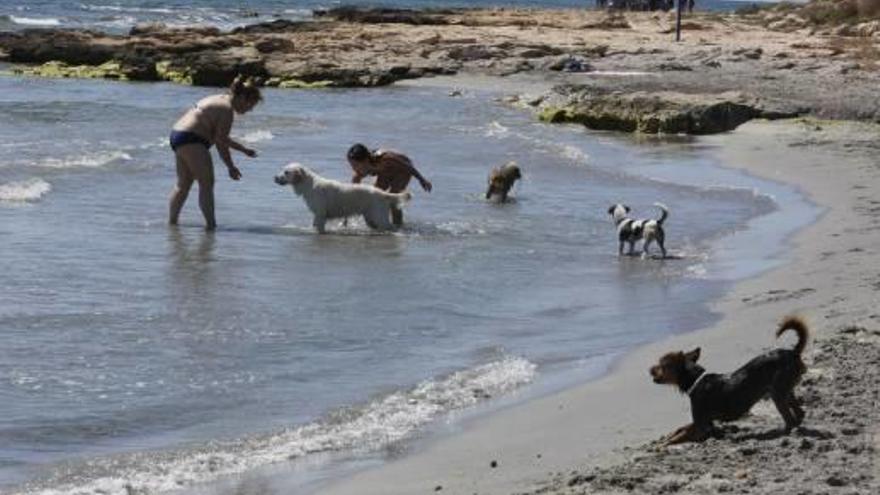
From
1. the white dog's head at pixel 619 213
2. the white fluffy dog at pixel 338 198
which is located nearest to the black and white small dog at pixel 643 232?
the white dog's head at pixel 619 213

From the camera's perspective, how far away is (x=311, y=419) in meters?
8.08

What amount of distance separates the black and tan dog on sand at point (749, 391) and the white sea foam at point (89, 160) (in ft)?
48.9

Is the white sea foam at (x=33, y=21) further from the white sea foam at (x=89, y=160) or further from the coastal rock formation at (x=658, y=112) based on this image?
the white sea foam at (x=89, y=160)

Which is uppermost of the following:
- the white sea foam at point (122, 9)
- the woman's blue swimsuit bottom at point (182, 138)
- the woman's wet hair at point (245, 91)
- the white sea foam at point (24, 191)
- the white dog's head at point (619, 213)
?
the woman's wet hair at point (245, 91)

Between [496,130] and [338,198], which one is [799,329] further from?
[496,130]

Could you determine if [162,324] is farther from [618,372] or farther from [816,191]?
[816,191]

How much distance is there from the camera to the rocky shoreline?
27.9 metres

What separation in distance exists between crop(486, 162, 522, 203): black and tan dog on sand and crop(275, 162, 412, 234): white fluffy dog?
245 centimetres

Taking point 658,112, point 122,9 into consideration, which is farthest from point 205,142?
point 122,9

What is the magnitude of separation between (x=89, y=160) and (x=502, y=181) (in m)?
6.53

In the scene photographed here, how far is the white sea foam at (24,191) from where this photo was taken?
1711 cm

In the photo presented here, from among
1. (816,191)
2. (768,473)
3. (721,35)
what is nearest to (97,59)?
(721,35)

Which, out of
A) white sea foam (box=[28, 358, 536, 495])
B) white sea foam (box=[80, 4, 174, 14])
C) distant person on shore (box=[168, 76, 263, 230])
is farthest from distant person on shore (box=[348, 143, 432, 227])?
white sea foam (box=[80, 4, 174, 14])

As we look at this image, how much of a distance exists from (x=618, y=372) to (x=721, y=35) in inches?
1695
